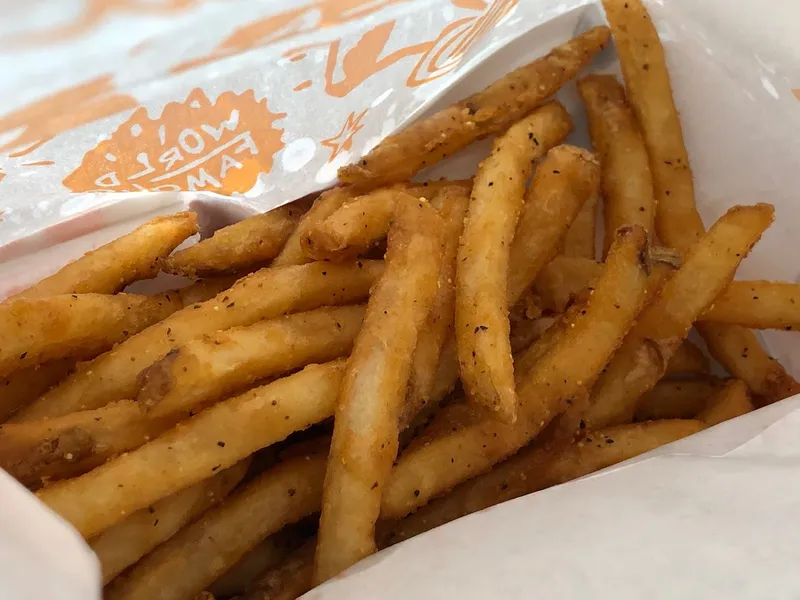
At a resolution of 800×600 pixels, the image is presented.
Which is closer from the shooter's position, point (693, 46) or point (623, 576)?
point (623, 576)

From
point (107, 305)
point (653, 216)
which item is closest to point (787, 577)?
point (653, 216)

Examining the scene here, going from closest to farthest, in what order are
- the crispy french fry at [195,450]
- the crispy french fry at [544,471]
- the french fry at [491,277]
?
the crispy french fry at [195,450] → the french fry at [491,277] → the crispy french fry at [544,471]

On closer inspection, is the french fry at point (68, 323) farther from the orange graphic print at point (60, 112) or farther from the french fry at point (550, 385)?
the french fry at point (550, 385)

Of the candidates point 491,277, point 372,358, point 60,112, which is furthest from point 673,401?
point 60,112

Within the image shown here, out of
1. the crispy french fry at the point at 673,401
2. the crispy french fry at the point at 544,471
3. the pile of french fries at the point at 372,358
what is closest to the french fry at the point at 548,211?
the pile of french fries at the point at 372,358

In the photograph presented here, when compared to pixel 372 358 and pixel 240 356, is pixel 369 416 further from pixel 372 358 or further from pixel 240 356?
pixel 240 356

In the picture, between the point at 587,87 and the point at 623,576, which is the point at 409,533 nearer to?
the point at 623,576
